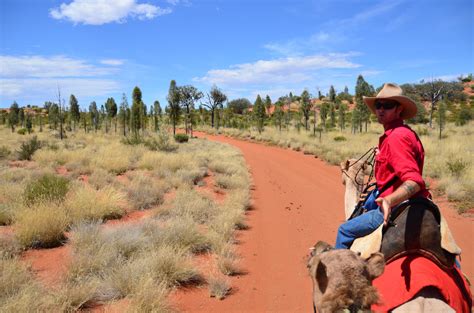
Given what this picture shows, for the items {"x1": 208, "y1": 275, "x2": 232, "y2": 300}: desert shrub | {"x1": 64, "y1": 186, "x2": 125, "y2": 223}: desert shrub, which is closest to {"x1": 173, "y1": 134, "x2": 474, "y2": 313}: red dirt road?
{"x1": 208, "y1": 275, "x2": 232, "y2": 300}: desert shrub

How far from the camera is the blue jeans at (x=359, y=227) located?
3129 millimetres

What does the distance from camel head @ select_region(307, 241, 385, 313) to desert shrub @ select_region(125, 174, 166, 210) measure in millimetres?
8129

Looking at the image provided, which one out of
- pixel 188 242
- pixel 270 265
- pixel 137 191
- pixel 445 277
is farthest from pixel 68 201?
pixel 445 277

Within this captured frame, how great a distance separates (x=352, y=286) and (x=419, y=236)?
0.93 m

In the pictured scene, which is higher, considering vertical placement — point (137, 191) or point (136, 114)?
point (136, 114)

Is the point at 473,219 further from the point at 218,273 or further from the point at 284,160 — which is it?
the point at 284,160

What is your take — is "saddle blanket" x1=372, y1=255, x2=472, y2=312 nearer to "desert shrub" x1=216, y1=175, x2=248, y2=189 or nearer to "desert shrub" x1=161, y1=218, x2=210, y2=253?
"desert shrub" x1=161, y1=218, x2=210, y2=253

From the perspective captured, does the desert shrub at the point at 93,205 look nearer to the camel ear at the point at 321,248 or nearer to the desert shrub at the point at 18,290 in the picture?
the desert shrub at the point at 18,290

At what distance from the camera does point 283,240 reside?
7.86 m

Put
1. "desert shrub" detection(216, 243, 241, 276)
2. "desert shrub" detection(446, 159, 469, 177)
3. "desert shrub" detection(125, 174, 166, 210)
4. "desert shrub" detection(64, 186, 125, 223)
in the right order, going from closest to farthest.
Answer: "desert shrub" detection(216, 243, 241, 276), "desert shrub" detection(64, 186, 125, 223), "desert shrub" detection(125, 174, 166, 210), "desert shrub" detection(446, 159, 469, 177)

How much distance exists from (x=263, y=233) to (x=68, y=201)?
4778 mm

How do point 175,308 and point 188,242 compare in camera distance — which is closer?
point 175,308

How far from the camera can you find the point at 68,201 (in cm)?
842

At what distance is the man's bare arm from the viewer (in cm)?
248
